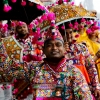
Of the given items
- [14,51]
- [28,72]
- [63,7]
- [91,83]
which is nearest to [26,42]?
[14,51]

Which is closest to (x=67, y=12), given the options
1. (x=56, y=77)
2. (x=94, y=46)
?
(x=56, y=77)

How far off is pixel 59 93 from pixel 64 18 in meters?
1.60

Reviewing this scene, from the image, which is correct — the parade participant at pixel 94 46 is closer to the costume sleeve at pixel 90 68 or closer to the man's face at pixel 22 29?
the man's face at pixel 22 29

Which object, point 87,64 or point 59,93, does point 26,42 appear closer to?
point 87,64

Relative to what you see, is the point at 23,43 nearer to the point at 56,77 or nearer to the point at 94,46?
the point at 94,46

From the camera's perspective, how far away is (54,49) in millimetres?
4273

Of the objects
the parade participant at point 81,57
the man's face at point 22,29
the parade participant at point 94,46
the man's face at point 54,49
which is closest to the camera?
the man's face at point 54,49

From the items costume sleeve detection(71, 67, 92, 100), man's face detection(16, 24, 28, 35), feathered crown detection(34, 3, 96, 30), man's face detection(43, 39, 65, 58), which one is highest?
feathered crown detection(34, 3, 96, 30)

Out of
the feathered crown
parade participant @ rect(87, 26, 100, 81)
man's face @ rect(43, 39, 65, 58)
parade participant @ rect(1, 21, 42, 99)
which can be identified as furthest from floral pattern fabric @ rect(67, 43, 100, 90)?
parade participant @ rect(87, 26, 100, 81)

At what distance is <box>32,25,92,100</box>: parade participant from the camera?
4145 millimetres

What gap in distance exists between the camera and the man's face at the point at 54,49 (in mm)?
4273

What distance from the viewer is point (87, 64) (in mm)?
5426

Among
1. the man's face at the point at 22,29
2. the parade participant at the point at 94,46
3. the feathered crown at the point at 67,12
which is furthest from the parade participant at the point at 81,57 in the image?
the parade participant at the point at 94,46

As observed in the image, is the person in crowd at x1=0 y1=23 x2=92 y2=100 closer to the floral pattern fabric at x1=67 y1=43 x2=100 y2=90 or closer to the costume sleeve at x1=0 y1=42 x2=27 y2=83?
the costume sleeve at x1=0 y1=42 x2=27 y2=83
